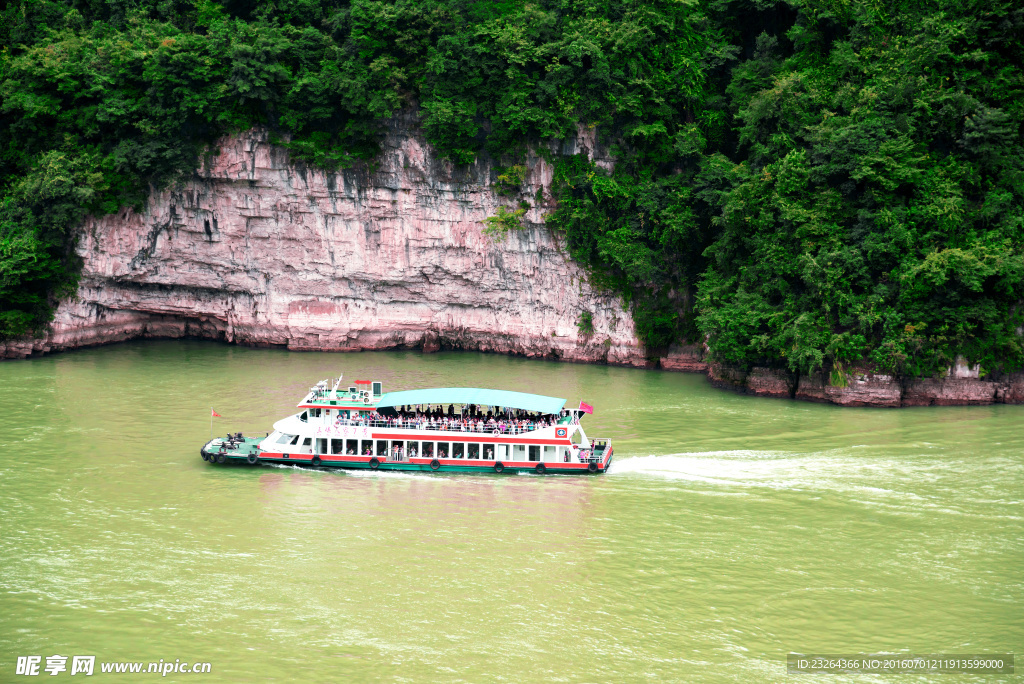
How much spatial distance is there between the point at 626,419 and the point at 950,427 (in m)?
8.51

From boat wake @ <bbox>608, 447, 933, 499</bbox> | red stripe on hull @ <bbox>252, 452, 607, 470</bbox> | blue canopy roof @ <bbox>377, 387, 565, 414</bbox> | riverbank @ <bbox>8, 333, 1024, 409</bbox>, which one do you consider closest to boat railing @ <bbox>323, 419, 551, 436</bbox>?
blue canopy roof @ <bbox>377, 387, 565, 414</bbox>

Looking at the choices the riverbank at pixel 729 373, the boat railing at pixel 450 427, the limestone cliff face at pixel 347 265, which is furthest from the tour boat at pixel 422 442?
the limestone cliff face at pixel 347 265

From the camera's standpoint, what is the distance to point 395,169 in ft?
116

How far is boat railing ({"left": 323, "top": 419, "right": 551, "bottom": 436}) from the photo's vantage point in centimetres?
2209

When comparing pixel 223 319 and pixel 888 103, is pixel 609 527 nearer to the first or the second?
pixel 888 103

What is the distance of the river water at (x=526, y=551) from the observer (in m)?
13.9

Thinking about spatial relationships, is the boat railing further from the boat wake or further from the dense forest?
the dense forest

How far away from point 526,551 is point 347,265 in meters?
20.9

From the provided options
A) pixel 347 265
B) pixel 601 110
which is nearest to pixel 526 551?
pixel 601 110

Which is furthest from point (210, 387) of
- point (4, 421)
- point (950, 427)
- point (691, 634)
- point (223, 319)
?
point (950, 427)

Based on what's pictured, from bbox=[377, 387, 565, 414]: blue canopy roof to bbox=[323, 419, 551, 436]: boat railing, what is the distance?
1.38 ft

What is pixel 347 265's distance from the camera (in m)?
35.9

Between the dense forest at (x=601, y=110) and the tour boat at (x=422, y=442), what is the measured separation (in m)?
9.21

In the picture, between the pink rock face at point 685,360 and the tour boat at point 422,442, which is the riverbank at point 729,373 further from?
the tour boat at point 422,442
